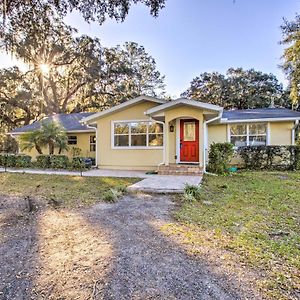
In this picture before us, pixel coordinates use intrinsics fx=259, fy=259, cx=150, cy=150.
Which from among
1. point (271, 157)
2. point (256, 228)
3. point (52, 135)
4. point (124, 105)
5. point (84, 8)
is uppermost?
point (84, 8)

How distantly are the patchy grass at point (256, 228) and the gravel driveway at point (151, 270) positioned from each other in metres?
0.41

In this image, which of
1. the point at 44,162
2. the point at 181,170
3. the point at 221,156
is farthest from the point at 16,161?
the point at 221,156

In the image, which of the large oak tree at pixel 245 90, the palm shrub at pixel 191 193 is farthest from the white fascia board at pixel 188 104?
the large oak tree at pixel 245 90

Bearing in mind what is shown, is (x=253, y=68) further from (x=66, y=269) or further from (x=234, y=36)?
(x=66, y=269)

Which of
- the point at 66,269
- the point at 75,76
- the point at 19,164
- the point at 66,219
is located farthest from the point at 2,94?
the point at 66,269

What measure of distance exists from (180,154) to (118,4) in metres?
7.72

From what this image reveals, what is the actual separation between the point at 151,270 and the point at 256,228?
7.35 feet

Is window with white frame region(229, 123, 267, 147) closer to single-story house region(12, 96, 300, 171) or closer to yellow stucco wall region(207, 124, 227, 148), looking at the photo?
single-story house region(12, 96, 300, 171)

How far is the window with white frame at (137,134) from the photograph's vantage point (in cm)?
1241

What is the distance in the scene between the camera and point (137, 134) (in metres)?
12.6

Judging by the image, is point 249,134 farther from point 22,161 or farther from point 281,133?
point 22,161

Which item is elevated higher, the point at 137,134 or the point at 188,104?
the point at 188,104

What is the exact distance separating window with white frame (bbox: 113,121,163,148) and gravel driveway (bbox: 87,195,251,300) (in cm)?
811

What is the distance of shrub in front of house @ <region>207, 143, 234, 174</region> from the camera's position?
1091cm
